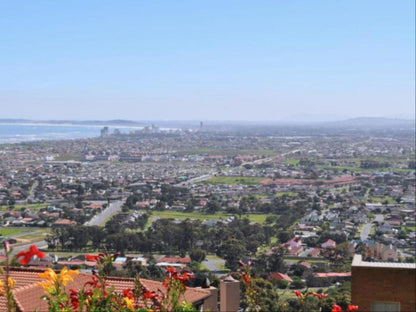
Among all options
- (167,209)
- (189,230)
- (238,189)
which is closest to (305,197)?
(238,189)

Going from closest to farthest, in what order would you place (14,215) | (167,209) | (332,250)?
1. (332,250)
2. (14,215)
3. (167,209)

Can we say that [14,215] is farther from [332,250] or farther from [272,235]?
[332,250]

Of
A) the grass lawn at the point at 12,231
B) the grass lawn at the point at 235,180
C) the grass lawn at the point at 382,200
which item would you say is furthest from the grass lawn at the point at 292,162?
the grass lawn at the point at 12,231

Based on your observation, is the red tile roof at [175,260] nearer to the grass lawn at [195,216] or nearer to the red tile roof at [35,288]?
the grass lawn at [195,216]

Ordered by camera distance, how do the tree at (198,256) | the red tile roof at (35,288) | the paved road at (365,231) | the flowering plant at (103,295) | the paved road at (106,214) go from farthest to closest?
1. the paved road at (106,214)
2. the paved road at (365,231)
3. the tree at (198,256)
4. the red tile roof at (35,288)
5. the flowering plant at (103,295)

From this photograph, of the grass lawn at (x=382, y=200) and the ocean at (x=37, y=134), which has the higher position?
the ocean at (x=37, y=134)

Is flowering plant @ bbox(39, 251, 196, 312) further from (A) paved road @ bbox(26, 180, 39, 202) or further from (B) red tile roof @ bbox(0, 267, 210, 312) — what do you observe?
(A) paved road @ bbox(26, 180, 39, 202)

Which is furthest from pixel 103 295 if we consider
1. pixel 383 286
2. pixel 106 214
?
pixel 106 214

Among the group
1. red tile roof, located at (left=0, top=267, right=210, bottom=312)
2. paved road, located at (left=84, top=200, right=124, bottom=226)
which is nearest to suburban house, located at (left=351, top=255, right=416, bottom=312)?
red tile roof, located at (left=0, top=267, right=210, bottom=312)

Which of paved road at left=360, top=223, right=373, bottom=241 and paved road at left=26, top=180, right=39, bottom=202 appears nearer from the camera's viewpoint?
paved road at left=360, top=223, right=373, bottom=241
